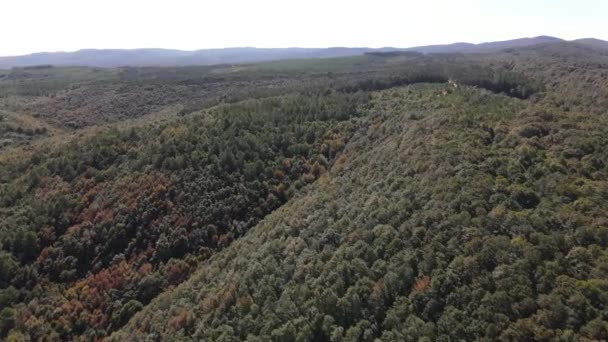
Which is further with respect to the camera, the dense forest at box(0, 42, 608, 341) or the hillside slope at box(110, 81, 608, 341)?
the dense forest at box(0, 42, 608, 341)

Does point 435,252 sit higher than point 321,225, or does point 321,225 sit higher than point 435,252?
point 435,252

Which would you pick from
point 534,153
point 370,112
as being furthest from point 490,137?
point 370,112

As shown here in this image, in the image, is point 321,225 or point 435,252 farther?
point 321,225

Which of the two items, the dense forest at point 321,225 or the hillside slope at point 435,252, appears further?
the dense forest at point 321,225

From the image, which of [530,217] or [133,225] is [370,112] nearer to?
[133,225]
